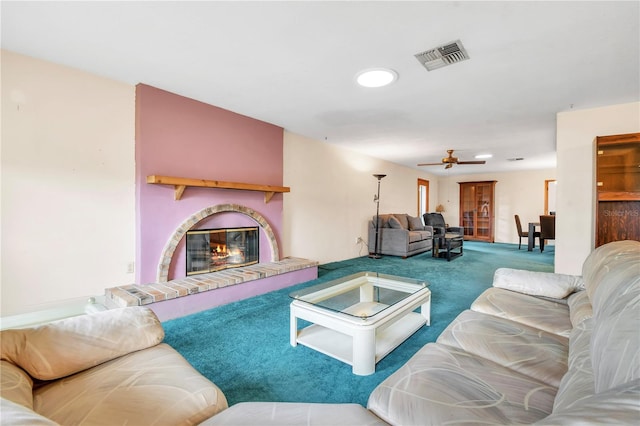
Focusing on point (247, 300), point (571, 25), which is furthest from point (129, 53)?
point (571, 25)

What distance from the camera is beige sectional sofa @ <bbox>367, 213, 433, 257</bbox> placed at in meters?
5.66

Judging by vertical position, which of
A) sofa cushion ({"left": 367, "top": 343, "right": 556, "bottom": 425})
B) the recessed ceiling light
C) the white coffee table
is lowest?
the white coffee table

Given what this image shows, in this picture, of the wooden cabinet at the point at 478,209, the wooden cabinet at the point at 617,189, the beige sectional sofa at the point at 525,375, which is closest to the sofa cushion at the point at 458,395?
the beige sectional sofa at the point at 525,375

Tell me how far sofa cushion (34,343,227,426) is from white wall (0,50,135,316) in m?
1.81

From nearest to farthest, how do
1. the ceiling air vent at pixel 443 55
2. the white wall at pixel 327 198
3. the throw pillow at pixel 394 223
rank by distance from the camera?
the ceiling air vent at pixel 443 55 < the white wall at pixel 327 198 < the throw pillow at pixel 394 223

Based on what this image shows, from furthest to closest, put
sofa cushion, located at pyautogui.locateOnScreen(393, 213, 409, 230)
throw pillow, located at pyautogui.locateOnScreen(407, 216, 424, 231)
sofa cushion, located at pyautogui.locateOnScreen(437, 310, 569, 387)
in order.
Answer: throw pillow, located at pyautogui.locateOnScreen(407, 216, 424, 231) < sofa cushion, located at pyautogui.locateOnScreen(393, 213, 409, 230) < sofa cushion, located at pyautogui.locateOnScreen(437, 310, 569, 387)

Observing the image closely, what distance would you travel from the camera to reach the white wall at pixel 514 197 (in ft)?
25.8

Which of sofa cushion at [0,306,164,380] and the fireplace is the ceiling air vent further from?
the fireplace

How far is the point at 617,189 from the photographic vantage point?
308 cm

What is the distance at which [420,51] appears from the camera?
2.10 m

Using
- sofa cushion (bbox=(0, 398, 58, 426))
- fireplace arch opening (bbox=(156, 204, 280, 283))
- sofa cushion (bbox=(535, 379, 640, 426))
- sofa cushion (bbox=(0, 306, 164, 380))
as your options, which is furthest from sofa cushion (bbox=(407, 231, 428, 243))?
sofa cushion (bbox=(0, 398, 58, 426))

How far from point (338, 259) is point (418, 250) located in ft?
6.23

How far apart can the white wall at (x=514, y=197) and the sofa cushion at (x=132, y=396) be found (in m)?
9.36

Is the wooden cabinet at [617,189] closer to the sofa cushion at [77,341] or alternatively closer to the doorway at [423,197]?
the sofa cushion at [77,341]
